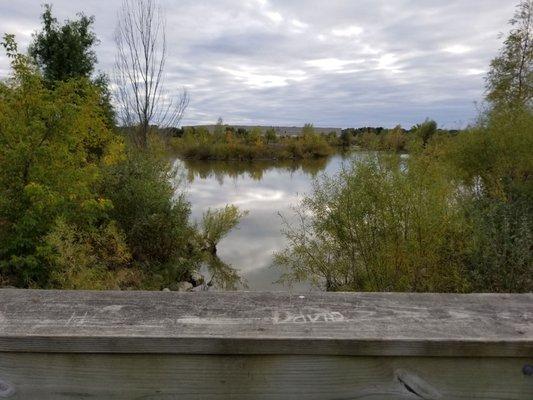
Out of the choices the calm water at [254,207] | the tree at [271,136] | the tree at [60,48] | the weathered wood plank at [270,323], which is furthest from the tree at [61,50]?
the tree at [271,136]

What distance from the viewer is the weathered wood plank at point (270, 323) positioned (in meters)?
1.06

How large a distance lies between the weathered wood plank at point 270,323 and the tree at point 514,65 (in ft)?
69.7

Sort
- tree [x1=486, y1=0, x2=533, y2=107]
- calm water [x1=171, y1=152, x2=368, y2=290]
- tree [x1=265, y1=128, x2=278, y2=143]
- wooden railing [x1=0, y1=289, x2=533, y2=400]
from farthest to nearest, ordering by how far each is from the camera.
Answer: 1. tree [x1=265, y1=128, x2=278, y2=143]
2. tree [x1=486, y1=0, x2=533, y2=107]
3. calm water [x1=171, y1=152, x2=368, y2=290]
4. wooden railing [x1=0, y1=289, x2=533, y2=400]

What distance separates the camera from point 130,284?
36.2ft

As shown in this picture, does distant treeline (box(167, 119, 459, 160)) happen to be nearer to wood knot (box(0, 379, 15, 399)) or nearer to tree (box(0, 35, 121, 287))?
tree (box(0, 35, 121, 287))

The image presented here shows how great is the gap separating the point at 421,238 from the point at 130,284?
6493 mm

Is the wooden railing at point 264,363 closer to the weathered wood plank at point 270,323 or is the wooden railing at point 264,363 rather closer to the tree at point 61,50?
the weathered wood plank at point 270,323

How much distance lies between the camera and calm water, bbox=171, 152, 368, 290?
43.0 ft

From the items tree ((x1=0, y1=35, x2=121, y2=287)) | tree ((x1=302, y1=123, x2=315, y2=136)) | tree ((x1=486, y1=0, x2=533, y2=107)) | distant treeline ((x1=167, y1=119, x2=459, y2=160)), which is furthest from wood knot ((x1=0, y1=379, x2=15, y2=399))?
tree ((x1=302, y1=123, x2=315, y2=136))

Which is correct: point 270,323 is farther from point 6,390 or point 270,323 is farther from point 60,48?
point 60,48

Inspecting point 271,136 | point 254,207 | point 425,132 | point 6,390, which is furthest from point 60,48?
point 271,136

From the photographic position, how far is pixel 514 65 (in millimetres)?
21000

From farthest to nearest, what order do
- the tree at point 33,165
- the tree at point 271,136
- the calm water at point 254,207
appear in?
1. the tree at point 271,136
2. the calm water at point 254,207
3. the tree at point 33,165

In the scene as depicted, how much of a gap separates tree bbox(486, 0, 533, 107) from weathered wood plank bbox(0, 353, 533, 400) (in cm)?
2140
